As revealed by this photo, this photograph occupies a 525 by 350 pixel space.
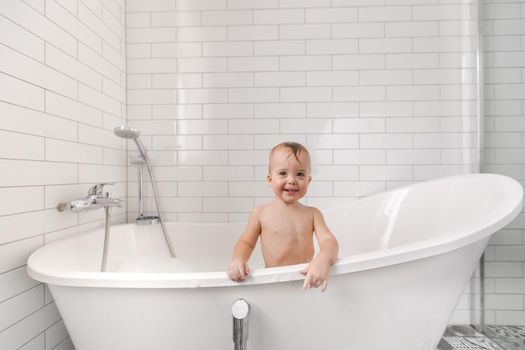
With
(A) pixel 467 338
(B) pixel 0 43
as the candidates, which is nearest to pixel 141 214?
(B) pixel 0 43

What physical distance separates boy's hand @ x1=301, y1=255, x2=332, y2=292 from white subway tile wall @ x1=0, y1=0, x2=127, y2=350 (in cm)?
95

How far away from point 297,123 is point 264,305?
122cm

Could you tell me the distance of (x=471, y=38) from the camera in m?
1.81

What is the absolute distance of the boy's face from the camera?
1015 mm

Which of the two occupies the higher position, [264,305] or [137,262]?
[264,305]

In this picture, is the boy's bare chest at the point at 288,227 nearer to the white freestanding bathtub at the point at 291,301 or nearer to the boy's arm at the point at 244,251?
the boy's arm at the point at 244,251

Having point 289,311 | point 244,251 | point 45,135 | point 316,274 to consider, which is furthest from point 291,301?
point 45,135

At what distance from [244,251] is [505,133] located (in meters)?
1.60

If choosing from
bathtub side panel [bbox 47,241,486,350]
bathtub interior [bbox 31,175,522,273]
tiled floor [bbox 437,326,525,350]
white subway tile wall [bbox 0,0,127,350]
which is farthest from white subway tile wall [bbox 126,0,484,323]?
bathtub side panel [bbox 47,241,486,350]

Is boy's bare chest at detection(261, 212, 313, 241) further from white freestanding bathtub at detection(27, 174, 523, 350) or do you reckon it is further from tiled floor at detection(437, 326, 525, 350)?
tiled floor at detection(437, 326, 525, 350)

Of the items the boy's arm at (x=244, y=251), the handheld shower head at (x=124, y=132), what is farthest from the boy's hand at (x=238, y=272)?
the handheld shower head at (x=124, y=132)

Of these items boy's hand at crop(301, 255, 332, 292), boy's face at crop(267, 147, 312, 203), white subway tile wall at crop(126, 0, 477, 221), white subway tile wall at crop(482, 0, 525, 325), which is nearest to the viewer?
boy's hand at crop(301, 255, 332, 292)

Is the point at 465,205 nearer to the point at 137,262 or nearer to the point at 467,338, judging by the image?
the point at 467,338

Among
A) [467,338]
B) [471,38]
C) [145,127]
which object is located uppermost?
[471,38]
